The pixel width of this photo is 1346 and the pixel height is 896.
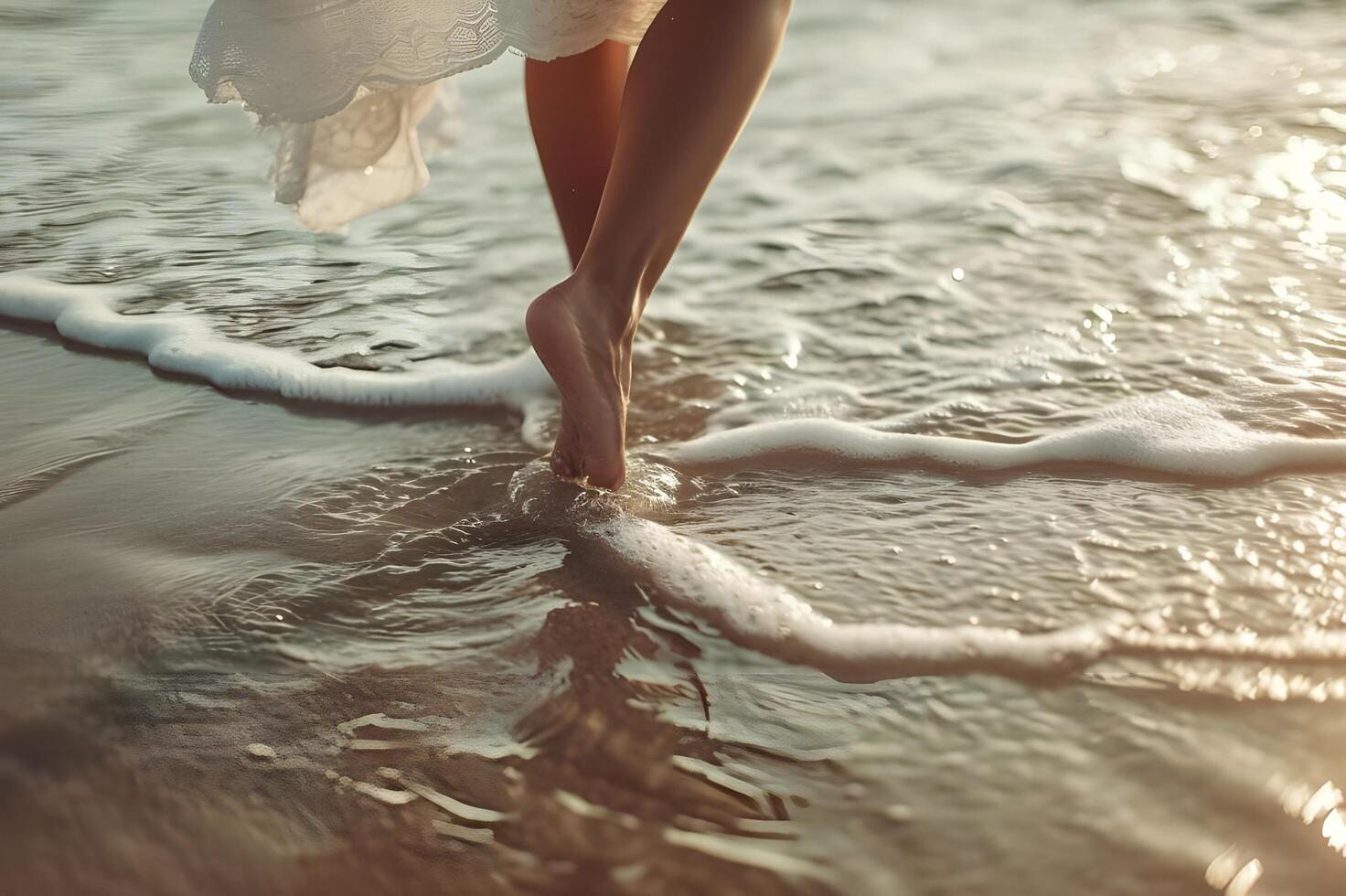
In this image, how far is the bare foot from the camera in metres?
1.31

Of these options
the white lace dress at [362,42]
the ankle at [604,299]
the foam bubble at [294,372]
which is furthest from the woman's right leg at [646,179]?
the foam bubble at [294,372]

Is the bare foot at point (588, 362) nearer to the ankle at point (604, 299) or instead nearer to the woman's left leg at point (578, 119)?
the ankle at point (604, 299)

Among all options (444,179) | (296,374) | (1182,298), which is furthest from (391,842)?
(444,179)

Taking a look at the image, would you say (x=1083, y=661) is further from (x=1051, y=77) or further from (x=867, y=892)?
(x=1051, y=77)

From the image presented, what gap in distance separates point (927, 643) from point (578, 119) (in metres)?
0.81

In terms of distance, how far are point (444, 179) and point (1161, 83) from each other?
2.14m

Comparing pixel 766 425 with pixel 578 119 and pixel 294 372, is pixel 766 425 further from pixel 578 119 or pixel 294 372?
pixel 294 372

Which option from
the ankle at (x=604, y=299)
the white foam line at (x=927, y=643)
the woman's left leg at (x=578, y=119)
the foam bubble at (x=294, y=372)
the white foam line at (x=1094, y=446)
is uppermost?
the woman's left leg at (x=578, y=119)

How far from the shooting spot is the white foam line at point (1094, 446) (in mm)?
1498

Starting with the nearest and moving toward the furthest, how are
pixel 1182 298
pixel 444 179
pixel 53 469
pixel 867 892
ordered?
pixel 867 892, pixel 53 469, pixel 1182 298, pixel 444 179

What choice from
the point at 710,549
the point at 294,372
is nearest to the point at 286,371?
the point at 294,372

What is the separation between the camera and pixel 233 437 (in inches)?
65.2

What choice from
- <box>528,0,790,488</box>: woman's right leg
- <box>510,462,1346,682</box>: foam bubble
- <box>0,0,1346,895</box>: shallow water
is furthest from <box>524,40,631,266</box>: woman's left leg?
<box>510,462,1346,682</box>: foam bubble

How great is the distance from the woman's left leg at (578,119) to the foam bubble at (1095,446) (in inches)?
14.0
